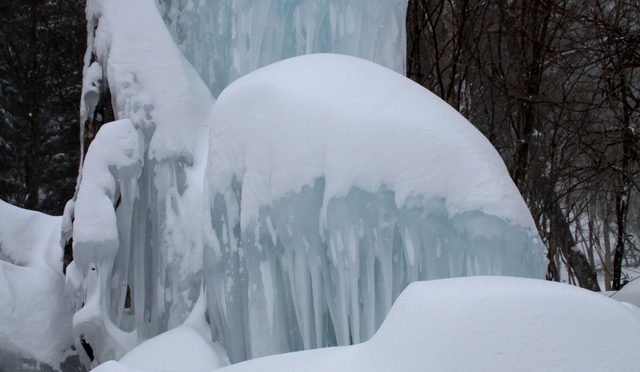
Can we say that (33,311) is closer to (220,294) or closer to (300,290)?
(220,294)

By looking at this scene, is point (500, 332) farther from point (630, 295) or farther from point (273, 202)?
point (630, 295)

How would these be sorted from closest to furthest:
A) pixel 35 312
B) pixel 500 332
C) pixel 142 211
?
1. pixel 500 332
2. pixel 142 211
3. pixel 35 312

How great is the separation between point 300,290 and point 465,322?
117 cm

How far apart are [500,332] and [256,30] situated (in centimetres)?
308

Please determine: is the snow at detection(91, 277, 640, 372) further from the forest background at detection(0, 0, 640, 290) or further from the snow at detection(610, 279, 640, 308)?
the forest background at detection(0, 0, 640, 290)

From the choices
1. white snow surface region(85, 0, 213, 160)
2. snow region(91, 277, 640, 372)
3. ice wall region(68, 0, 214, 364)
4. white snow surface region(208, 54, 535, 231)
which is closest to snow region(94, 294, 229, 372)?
ice wall region(68, 0, 214, 364)

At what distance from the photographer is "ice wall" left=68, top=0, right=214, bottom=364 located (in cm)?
331

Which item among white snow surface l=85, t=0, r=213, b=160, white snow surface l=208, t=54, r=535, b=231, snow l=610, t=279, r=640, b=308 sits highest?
white snow surface l=85, t=0, r=213, b=160

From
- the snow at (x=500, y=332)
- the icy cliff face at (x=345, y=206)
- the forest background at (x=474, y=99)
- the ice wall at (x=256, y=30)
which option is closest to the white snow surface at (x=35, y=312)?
the icy cliff face at (x=345, y=206)

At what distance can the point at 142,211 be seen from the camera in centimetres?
353

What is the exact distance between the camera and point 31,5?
35.8 feet

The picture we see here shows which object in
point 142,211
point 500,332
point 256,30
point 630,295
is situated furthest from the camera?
point 630,295

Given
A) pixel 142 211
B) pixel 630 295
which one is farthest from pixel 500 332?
pixel 630 295

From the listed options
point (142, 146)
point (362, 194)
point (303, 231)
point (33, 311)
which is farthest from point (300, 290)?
point (33, 311)
